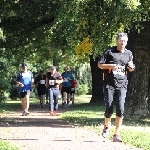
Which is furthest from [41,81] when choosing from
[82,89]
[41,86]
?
[82,89]

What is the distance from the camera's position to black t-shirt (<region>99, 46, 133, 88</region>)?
29.6 ft

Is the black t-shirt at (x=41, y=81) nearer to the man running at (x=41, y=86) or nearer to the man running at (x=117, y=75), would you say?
the man running at (x=41, y=86)

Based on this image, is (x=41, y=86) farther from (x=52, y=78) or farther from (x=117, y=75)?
(x=117, y=75)

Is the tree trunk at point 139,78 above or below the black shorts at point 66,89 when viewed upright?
above

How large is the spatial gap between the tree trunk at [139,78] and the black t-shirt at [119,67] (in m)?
4.67

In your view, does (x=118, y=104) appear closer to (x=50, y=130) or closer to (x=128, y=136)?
(x=128, y=136)

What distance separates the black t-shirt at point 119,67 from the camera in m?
9.03

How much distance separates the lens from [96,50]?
12.0 meters

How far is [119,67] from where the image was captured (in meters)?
9.02

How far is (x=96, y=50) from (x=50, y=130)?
2.52 metres

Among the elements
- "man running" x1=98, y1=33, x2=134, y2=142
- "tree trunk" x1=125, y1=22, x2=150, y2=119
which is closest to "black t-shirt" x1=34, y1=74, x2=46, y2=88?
"tree trunk" x1=125, y1=22, x2=150, y2=119

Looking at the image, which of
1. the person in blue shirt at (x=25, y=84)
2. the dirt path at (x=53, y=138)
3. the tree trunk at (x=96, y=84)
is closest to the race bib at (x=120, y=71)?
the dirt path at (x=53, y=138)

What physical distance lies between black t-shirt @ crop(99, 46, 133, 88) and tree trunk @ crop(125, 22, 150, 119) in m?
4.67

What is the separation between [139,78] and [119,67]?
4.85m
